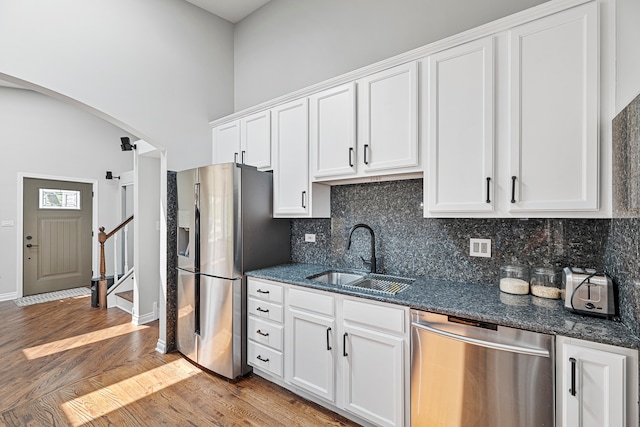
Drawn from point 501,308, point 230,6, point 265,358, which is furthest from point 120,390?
point 230,6

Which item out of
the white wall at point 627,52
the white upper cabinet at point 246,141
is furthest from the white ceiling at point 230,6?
the white wall at point 627,52

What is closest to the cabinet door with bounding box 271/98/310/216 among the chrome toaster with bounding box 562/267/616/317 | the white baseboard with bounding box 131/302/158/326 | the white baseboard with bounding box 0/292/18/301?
the chrome toaster with bounding box 562/267/616/317

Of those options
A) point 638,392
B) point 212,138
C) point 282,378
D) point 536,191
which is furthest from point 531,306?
point 212,138

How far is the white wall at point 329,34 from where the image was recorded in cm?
228

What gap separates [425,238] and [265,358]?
159 centimetres

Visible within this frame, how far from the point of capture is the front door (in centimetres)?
537

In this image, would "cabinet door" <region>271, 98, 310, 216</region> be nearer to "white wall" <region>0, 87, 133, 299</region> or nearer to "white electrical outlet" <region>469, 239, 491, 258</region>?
"white electrical outlet" <region>469, 239, 491, 258</region>

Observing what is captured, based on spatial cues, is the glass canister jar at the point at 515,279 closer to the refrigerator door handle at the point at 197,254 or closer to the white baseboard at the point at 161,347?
the refrigerator door handle at the point at 197,254

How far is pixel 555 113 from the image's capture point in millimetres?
1534

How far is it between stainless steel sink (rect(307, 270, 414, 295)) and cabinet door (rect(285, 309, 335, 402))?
0.32 metres

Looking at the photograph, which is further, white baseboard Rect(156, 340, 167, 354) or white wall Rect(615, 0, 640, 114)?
white baseboard Rect(156, 340, 167, 354)

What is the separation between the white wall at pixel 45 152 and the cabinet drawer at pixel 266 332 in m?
5.15

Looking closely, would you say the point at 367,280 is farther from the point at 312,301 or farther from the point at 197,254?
the point at 197,254

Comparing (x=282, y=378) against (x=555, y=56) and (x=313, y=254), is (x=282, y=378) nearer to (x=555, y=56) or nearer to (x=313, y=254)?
(x=313, y=254)
